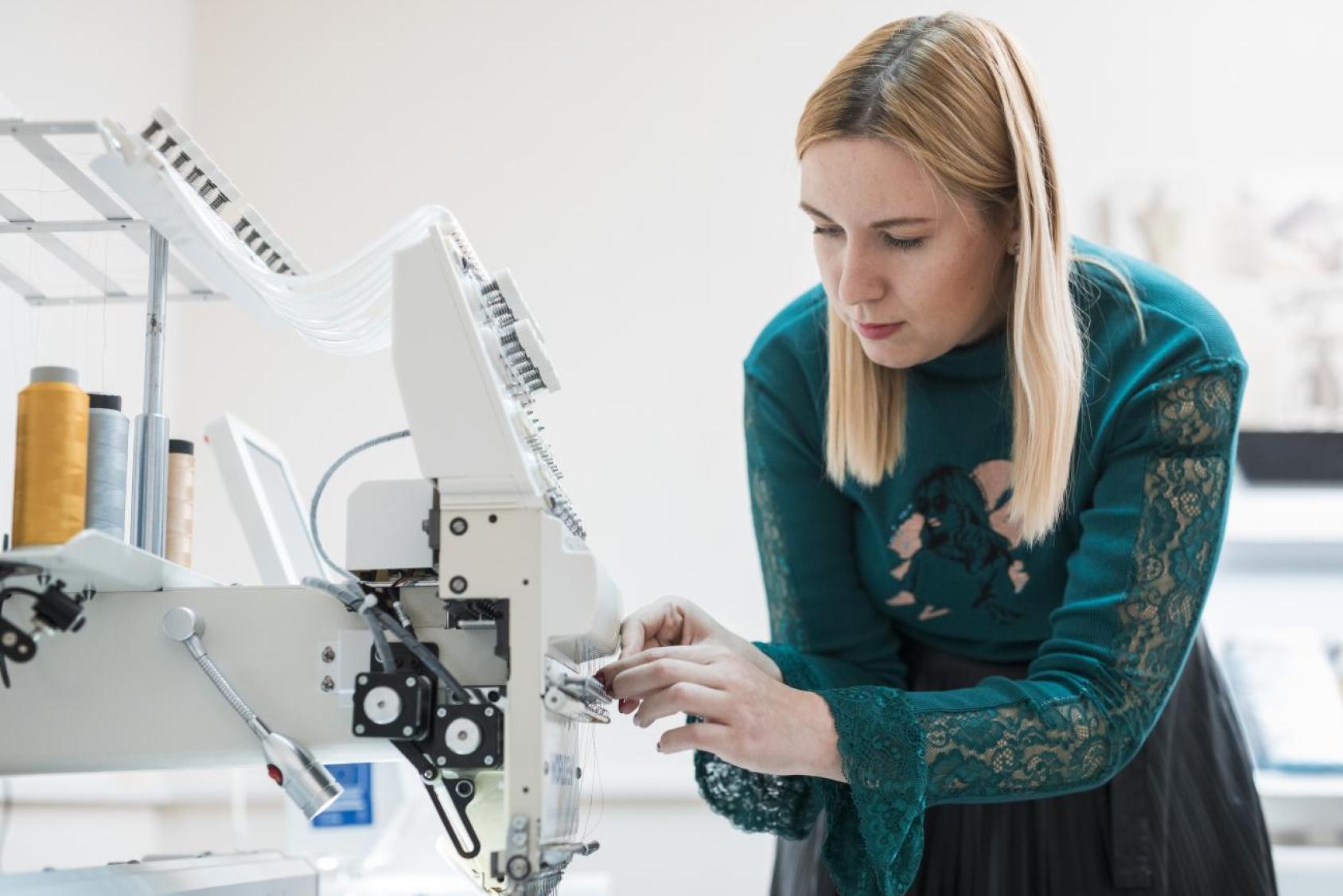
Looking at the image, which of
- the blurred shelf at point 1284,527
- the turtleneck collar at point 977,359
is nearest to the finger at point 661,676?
the turtleneck collar at point 977,359

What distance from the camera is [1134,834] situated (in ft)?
4.54

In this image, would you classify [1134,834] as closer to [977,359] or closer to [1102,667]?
[1102,667]

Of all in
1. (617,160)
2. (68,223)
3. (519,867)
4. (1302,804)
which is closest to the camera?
(519,867)

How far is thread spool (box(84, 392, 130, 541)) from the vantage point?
3.48 ft

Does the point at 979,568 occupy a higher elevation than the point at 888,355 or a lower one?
lower

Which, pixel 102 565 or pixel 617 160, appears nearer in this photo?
pixel 102 565

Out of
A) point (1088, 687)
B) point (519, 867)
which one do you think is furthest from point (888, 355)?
point (519, 867)

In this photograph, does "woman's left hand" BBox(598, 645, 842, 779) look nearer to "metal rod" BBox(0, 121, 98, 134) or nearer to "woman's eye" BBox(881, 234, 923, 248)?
"woman's eye" BBox(881, 234, 923, 248)

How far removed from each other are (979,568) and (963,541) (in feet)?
0.11

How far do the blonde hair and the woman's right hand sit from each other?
298 mm

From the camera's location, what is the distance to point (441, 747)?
99 centimetres

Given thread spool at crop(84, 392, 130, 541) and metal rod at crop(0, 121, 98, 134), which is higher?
metal rod at crop(0, 121, 98, 134)

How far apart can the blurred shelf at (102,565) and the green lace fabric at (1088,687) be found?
1.83ft

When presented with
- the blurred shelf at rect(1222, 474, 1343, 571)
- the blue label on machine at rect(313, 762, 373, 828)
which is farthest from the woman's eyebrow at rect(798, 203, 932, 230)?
the blurred shelf at rect(1222, 474, 1343, 571)
